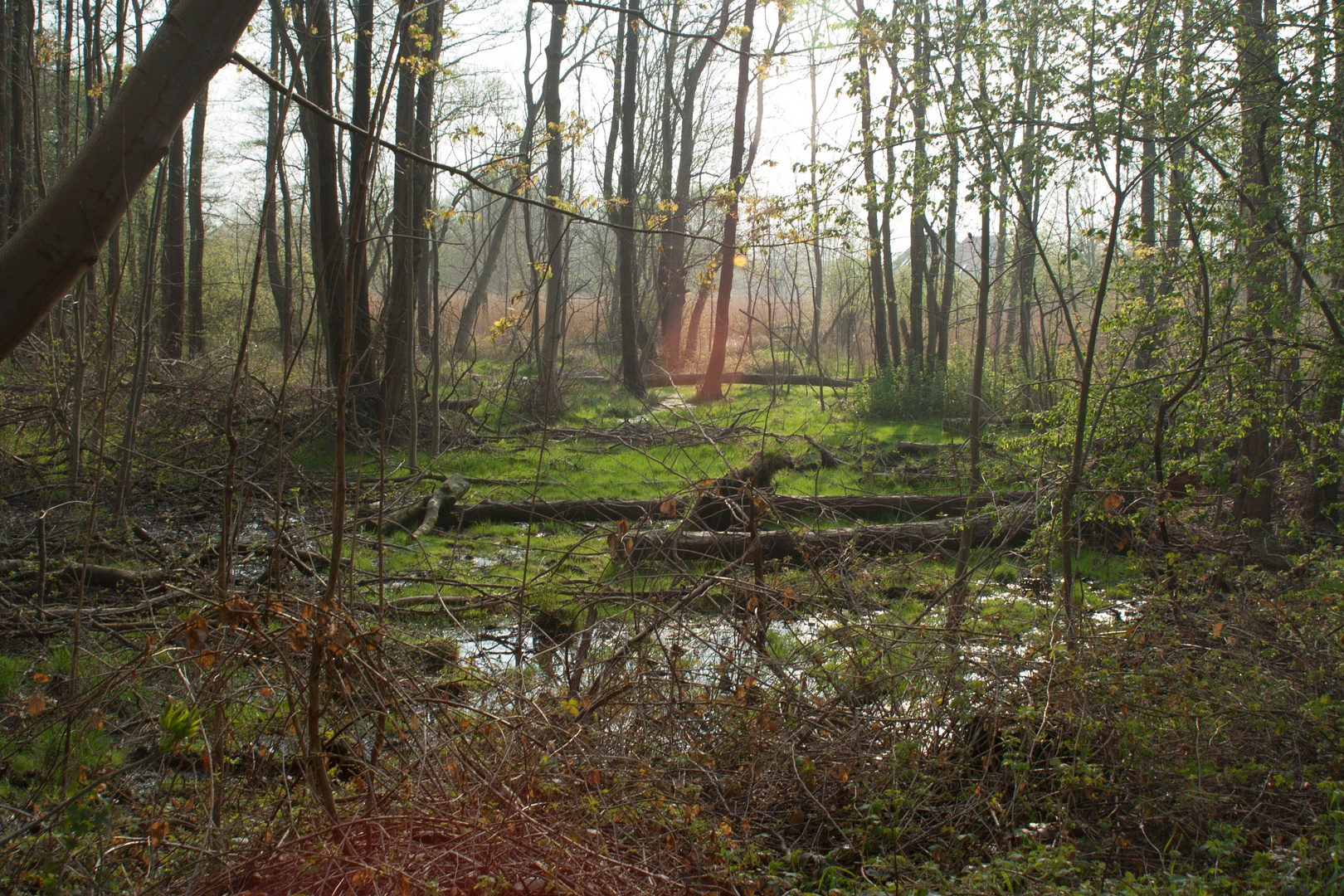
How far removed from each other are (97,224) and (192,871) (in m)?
2.08

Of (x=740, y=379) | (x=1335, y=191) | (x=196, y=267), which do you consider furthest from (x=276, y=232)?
(x=740, y=379)

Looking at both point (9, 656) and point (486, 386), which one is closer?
point (9, 656)

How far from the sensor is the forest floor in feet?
7.91

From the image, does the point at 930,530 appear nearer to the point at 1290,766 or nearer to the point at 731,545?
the point at 731,545

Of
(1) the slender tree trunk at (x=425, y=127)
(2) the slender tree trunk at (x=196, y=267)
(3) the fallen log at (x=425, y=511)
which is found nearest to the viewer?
(3) the fallen log at (x=425, y=511)

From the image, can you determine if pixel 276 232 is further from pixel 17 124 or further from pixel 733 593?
pixel 733 593

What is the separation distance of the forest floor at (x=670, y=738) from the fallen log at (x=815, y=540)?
18cm

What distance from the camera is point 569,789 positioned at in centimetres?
291

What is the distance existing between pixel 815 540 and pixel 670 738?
9.35 ft

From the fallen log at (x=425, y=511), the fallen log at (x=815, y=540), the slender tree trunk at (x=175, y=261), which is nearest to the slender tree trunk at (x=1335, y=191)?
the fallen log at (x=815, y=540)

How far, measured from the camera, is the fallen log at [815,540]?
4.30 meters

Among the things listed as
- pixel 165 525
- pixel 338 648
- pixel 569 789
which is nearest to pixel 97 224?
pixel 338 648

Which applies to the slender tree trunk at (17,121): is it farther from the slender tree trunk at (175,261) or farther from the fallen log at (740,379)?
the fallen log at (740,379)

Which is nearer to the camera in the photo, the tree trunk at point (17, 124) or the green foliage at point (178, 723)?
the green foliage at point (178, 723)
